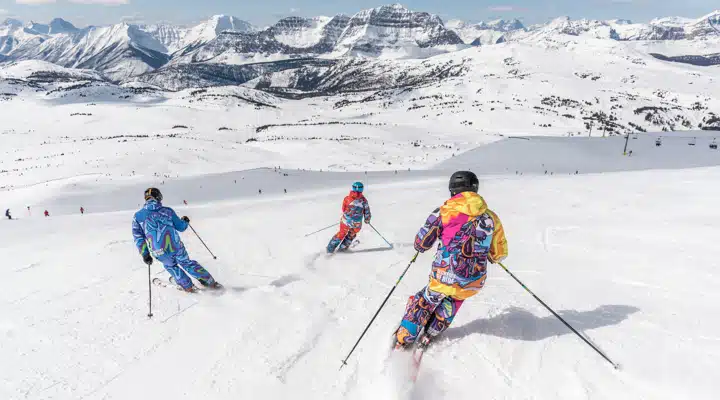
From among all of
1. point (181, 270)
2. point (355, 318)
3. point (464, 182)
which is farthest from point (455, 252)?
point (181, 270)

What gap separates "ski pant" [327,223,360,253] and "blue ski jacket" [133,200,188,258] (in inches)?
133

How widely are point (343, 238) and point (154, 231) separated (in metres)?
3.87

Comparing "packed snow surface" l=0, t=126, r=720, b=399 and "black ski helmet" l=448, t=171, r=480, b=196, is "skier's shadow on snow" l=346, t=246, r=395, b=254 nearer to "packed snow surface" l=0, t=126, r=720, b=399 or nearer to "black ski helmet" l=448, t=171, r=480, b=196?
"packed snow surface" l=0, t=126, r=720, b=399

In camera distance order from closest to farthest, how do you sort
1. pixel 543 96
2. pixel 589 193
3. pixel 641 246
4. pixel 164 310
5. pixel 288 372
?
pixel 288 372 < pixel 164 310 < pixel 641 246 < pixel 589 193 < pixel 543 96

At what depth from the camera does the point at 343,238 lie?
8328mm

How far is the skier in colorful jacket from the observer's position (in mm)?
4082

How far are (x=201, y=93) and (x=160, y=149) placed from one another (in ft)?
487

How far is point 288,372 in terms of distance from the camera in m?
4.04

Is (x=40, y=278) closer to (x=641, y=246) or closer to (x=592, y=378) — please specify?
(x=592, y=378)

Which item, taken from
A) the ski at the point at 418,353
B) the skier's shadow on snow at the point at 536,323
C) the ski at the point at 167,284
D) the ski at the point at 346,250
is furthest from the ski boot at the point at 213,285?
the skier's shadow on snow at the point at 536,323

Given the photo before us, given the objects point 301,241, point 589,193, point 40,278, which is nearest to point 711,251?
point 589,193

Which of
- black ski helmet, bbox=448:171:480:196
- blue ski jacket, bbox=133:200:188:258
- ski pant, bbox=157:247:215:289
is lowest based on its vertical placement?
ski pant, bbox=157:247:215:289

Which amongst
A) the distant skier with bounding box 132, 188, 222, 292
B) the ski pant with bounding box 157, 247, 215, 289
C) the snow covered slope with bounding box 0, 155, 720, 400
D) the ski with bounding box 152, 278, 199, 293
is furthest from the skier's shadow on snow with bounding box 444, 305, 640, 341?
the ski with bounding box 152, 278, 199, 293

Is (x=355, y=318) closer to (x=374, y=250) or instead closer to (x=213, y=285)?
(x=213, y=285)
